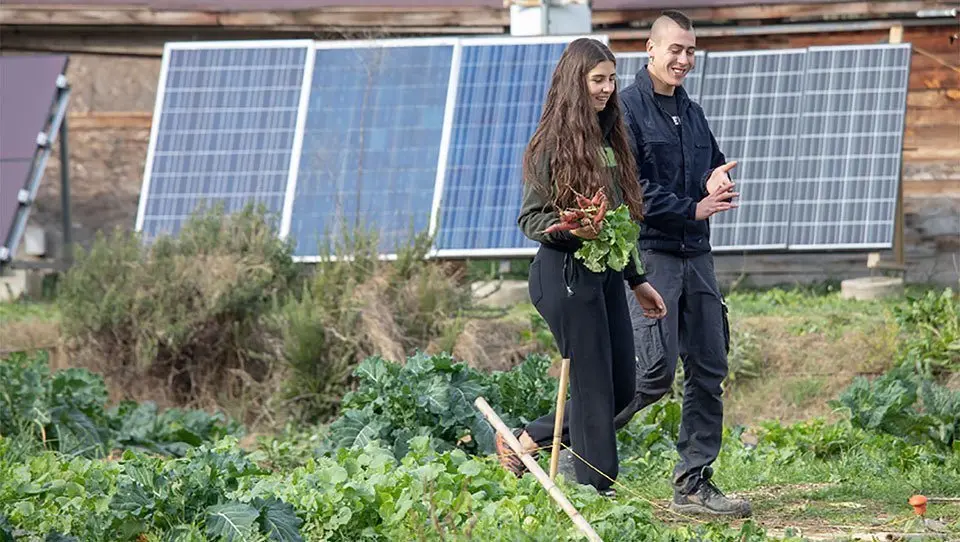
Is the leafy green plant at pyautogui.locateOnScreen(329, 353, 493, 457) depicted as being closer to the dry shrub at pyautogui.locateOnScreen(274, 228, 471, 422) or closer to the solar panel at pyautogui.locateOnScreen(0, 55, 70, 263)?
the dry shrub at pyautogui.locateOnScreen(274, 228, 471, 422)

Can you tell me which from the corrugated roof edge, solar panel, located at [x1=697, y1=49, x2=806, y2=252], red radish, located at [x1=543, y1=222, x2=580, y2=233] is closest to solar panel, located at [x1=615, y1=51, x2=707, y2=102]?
solar panel, located at [x1=697, y1=49, x2=806, y2=252]

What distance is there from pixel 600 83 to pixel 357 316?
5287mm

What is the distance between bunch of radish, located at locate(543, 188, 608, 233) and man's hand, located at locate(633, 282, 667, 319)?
0.46 metres

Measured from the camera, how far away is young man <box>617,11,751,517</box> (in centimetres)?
663

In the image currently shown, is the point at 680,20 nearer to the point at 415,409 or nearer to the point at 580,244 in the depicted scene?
the point at 580,244

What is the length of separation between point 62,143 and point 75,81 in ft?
6.92

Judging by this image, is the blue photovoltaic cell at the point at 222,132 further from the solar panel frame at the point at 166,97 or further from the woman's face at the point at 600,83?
the woman's face at the point at 600,83

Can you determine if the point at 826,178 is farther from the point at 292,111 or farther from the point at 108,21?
the point at 108,21

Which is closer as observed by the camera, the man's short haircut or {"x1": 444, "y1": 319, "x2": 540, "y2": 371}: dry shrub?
the man's short haircut

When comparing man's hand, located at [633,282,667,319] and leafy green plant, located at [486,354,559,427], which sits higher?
man's hand, located at [633,282,667,319]

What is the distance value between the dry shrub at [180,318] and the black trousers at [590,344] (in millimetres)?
5498

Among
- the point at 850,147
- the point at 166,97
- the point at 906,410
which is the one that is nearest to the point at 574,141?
the point at 906,410

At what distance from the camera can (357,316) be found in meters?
11.4

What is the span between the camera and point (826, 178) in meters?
12.8
